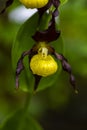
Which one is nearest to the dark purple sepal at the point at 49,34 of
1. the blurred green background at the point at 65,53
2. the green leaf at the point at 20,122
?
the green leaf at the point at 20,122

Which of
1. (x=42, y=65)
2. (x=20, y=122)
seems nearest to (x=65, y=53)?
(x=20, y=122)

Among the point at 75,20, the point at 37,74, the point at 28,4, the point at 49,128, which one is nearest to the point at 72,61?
the point at 75,20

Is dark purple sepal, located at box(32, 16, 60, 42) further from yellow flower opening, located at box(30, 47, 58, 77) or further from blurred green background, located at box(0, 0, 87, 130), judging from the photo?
blurred green background, located at box(0, 0, 87, 130)

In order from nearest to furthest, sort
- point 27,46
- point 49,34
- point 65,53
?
point 49,34 < point 27,46 < point 65,53

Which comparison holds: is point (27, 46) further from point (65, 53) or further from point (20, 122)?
point (65, 53)

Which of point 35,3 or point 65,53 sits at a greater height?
point 35,3

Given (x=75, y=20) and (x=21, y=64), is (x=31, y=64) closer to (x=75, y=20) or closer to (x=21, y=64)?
(x=21, y=64)

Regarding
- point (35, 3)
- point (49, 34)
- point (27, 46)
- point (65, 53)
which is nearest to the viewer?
point (35, 3)
